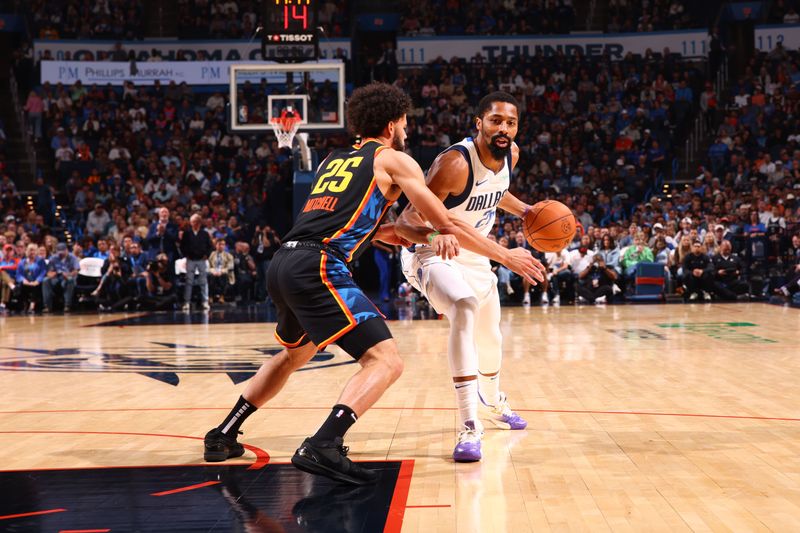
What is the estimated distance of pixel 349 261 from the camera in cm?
452

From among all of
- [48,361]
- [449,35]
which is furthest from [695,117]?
[48,361]

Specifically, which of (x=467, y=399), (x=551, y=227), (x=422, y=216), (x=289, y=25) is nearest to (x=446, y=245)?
(x=422, y=216)

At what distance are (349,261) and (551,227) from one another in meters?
1.48

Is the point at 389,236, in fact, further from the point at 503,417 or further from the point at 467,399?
the point at 503,417

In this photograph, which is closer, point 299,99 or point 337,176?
point 337,176

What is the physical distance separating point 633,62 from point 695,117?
2.37 m

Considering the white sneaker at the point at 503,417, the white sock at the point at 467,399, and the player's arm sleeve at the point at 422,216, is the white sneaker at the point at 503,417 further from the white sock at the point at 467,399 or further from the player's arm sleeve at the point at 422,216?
the player's arm sleeve at the point at 422,216

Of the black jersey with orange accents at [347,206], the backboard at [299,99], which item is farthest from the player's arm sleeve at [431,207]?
the backboard at [299,99]

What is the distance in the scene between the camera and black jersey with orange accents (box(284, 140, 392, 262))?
4.41 metres

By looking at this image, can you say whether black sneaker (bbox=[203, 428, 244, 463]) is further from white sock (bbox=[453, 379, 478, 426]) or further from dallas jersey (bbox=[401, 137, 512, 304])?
dallas jersey (bbox=[401, 137, 512, 304])

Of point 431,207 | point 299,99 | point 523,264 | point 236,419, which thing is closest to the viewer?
point 431,207

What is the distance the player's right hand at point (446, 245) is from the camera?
176 inches

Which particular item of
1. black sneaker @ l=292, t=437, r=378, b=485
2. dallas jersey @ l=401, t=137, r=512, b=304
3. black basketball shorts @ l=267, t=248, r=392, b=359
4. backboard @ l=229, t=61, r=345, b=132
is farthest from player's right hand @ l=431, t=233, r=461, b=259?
backboard @ l=229, t=61, r=345, b=132

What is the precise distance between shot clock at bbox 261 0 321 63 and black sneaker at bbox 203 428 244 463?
1146 cm
